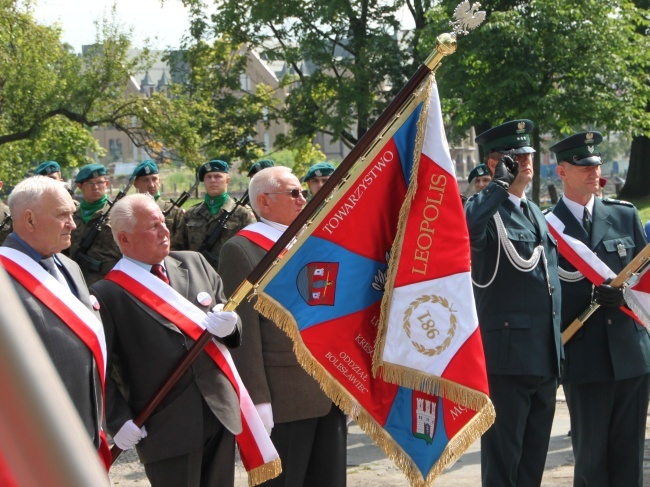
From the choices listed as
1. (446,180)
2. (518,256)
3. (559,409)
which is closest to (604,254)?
(518,256)

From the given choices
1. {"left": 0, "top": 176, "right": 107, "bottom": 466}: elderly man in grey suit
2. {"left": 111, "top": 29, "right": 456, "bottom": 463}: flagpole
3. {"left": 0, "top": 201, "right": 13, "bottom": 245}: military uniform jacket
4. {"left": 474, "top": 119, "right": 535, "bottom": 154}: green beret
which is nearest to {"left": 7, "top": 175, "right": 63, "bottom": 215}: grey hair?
{"left": 0, "top": 176, "right": 107, "bottom": 466}: elderly man in grey suit

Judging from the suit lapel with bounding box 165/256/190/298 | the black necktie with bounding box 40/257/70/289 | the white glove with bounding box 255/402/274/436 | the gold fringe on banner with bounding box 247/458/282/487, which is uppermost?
the black necktie with bounding box 40/257/70/289

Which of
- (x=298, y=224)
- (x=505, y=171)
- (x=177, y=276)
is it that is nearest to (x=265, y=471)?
(x=177, y=276)

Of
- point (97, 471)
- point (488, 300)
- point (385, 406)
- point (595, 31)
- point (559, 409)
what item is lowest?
point (559, 409)

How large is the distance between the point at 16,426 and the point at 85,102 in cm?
2322

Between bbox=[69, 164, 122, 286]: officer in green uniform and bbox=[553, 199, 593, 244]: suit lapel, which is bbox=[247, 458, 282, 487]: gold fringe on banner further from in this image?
bbox=[69, 164, 122, 286]: officer in green uniform

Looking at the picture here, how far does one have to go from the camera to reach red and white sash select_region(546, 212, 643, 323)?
5.29 meters

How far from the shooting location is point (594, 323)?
17.6ft

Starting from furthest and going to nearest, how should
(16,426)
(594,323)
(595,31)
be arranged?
(595,31), (594,323), (16,426)

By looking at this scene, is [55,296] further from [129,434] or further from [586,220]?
[586,220]

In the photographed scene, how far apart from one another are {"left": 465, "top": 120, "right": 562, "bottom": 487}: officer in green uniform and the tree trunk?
25112 mm

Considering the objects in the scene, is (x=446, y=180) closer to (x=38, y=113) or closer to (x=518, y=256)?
(x=518, y=256)

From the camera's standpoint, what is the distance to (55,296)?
3627 millimetres

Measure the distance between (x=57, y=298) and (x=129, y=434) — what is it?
2.14 feet
